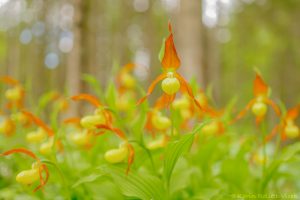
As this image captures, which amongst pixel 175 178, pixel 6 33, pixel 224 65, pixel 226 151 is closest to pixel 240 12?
pixel 224 65

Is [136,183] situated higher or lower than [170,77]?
lower

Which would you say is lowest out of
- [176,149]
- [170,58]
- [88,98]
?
[176,149]

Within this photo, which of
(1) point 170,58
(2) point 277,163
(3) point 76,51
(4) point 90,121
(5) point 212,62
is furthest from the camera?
(5) point 212,62

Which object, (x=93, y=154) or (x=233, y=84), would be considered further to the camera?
(x=233, y=84)

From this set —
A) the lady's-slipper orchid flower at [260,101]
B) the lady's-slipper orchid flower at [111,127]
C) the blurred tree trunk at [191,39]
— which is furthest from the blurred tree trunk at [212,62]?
the lady's-slipper orchid flower at [111,127]

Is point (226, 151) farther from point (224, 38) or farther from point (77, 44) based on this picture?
point (224, 38)

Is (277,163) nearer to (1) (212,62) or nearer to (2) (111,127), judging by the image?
(2) (111,127)

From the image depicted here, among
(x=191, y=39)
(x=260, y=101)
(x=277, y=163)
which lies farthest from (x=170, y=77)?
(x=191, y=39)
